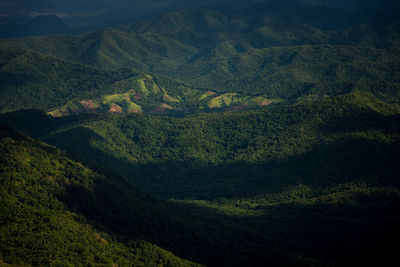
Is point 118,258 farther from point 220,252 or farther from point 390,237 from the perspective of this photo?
point 390,237

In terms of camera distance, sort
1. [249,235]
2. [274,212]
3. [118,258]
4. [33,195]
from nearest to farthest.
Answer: [118,258] → [33,195] → [249,235] → [274,212]

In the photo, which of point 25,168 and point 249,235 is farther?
point 249,235

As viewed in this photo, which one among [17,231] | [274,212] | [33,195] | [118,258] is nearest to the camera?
[17,231]

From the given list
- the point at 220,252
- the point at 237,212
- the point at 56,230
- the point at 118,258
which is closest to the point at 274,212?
the point at 237,212

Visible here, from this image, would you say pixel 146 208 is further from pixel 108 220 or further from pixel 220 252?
pixel 220 252


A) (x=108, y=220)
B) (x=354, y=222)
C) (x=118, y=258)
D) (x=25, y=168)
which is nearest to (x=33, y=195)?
(x=25, y=168)

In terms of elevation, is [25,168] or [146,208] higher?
[25,168]

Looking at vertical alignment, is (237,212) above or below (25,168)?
below

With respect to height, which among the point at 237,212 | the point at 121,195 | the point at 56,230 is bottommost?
the point at 237,212

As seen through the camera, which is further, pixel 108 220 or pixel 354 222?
pixel 354 222
